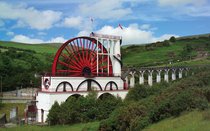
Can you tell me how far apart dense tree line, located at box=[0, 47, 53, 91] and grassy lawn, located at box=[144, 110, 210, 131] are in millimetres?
55715

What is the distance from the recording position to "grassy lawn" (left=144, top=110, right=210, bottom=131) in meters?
20.3

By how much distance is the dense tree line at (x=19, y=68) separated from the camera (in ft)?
249

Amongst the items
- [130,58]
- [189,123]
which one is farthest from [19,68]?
[189,123]

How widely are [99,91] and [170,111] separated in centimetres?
2289

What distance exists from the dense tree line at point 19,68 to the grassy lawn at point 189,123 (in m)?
55.7

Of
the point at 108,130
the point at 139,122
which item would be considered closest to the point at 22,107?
the point at 108,130

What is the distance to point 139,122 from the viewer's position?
26.7 meters

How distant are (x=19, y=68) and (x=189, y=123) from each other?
243 ft

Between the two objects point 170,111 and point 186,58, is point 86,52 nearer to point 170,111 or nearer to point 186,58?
point 170,111

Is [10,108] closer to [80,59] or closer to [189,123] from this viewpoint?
[80,59]

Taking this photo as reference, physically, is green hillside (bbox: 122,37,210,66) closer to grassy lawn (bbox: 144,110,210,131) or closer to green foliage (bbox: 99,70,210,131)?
green foliage (bbox: 99,70,210,131)

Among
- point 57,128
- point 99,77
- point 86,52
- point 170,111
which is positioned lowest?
point 57,128

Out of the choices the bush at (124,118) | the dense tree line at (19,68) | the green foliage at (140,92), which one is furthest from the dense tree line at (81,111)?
the dense tree line at (19,68)

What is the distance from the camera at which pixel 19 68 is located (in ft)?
295
